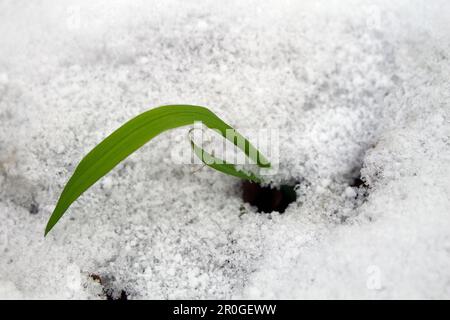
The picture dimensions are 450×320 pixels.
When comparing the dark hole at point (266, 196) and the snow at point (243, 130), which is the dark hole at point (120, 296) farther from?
the dark hole at point (266, 196)

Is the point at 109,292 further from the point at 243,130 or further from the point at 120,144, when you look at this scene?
the point at 243,130

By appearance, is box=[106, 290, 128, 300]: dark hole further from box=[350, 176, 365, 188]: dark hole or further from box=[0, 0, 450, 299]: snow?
box=[350, 176, 365, 188]: dark hole

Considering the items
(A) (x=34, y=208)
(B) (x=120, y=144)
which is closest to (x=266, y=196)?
(B) (x=120, y=144)

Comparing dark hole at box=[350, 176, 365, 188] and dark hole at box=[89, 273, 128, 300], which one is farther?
dark hole at box=[350, 176, 365, 188]

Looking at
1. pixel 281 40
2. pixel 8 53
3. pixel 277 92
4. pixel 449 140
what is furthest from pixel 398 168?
pixel 8 53

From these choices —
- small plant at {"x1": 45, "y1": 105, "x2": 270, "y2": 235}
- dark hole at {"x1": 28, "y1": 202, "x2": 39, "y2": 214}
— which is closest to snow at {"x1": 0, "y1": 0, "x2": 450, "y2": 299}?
dark hole at {"x1": 28, "y1": 202, "x2": 39, "y2": 214}

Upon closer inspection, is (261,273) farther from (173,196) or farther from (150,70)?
(150,70)
